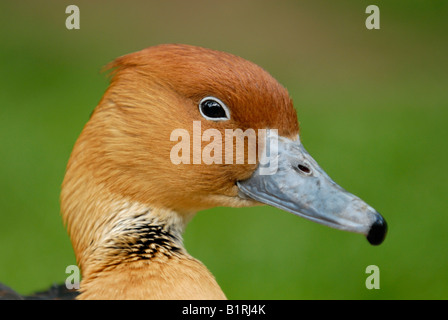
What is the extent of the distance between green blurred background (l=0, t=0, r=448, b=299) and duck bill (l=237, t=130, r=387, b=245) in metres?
2.97

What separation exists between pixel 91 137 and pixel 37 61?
673 cm

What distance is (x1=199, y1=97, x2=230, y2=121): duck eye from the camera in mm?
2955

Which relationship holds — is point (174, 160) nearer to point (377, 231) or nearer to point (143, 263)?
point (143, 263)

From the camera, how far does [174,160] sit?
3021 mm

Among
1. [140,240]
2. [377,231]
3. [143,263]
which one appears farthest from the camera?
[140,240]

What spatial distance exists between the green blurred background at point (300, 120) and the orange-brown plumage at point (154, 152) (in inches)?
115

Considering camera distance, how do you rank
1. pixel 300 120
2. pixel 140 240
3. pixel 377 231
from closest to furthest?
pixel 377 231
pixel 140 240
pixel 300 120

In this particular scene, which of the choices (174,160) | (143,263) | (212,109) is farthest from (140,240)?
(212,109)

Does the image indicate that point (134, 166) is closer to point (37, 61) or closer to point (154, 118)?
point (154, 118)

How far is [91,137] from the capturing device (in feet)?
10.1

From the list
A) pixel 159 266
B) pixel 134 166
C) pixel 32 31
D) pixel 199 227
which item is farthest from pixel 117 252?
pixel 32 31

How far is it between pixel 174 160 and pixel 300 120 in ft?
18.8

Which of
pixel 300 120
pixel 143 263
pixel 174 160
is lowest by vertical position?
pixel 143 263

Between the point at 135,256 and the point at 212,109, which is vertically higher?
the point at 212,109
